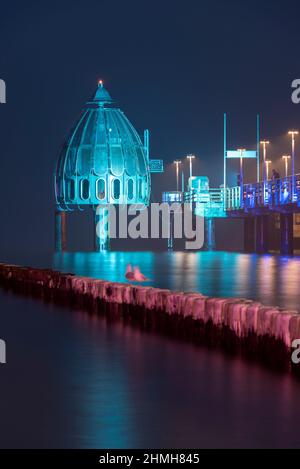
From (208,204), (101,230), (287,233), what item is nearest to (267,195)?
(287,233)

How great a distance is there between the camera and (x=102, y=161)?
13062 cm

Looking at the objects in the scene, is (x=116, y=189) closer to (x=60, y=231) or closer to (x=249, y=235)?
(x=60, y=231)

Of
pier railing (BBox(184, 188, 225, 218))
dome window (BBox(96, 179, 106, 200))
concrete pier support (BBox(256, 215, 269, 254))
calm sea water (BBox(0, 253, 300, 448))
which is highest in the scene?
dome window (BBox(96, 179, 106, 200))

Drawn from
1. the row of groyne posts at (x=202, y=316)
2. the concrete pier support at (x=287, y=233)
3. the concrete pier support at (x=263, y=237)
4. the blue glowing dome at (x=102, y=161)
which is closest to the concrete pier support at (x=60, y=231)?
the blue glowing dome at (x=102, y=161)

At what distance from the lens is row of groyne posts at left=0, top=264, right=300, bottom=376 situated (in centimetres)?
2238

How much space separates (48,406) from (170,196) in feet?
366

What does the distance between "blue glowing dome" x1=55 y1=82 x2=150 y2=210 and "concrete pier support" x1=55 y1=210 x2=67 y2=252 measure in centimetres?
359

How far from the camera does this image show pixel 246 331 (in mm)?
23906

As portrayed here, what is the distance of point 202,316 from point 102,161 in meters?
105

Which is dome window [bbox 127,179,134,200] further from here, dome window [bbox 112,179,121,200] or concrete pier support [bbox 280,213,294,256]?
concrete pier support [bbox 280,213,294,256]

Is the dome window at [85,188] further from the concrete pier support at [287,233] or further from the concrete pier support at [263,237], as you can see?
the concrete pier support at [287,233]

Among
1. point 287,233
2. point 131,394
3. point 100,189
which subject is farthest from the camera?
point 100,189

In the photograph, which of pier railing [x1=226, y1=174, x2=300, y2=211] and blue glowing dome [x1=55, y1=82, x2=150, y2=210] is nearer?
pier railing [x1=226, y1=174, x2=300, y2=211]

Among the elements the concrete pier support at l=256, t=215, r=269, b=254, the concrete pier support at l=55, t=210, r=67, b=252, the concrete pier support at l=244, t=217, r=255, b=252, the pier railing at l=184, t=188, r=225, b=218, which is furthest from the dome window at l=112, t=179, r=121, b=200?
the concrete pier support at l=256, t=215, r=269, b=254
